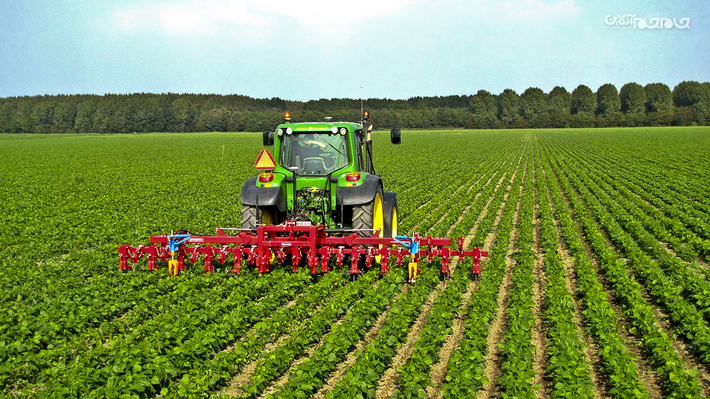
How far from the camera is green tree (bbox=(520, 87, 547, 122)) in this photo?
490 feet

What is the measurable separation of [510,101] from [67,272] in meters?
153

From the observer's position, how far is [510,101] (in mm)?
150250

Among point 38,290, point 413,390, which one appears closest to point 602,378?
point 413,390

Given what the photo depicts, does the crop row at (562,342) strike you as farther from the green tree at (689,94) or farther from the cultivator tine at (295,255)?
the green tree at (689,94)

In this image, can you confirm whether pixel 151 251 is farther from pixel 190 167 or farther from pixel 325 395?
pixel 190 167

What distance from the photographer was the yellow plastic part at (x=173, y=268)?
802 cm

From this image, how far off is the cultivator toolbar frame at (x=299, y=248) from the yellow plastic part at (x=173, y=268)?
0.01m

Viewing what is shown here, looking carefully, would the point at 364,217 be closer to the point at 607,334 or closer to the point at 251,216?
the point at 251,216

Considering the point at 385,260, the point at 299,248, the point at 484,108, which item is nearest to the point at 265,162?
the point at 299,248

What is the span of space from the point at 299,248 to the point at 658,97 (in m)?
167

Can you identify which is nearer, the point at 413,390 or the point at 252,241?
the point at 413,390

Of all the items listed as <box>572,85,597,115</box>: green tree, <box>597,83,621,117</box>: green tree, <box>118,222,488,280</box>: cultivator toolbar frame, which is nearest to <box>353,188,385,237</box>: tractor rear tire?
<box>118,222,488,280</box>: cultivator toolbar frame

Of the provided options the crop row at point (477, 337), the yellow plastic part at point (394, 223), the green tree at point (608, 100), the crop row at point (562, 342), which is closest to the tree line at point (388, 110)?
the green tree at point (608, 100)

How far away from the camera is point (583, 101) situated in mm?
152625
